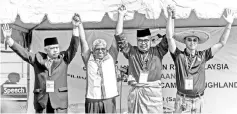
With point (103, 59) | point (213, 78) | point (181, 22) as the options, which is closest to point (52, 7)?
point (103, 59)

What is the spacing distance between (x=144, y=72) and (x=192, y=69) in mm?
618

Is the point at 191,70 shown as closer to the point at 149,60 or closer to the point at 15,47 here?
the point at 149,60

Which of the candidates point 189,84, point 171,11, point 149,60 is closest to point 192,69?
point 189,84

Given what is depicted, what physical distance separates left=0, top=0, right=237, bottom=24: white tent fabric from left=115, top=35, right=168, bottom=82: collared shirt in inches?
15.9

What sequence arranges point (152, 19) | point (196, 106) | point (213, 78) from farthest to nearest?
point (213, 78) < point (152, 19) < point (196, 106)

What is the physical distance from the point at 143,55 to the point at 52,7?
1.39 metres

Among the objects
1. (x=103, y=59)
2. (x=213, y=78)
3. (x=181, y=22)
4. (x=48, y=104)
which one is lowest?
(x=48, y=104)

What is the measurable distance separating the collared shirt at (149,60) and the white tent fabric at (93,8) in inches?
15.9

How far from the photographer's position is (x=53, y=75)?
406 cm

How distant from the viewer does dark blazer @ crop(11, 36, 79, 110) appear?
13.2 ft

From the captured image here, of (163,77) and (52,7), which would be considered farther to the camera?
(163,77)

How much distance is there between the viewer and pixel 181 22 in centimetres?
427

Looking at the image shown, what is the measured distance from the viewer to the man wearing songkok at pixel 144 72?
396 centimetres

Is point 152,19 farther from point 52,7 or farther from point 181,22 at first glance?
point 52,7
